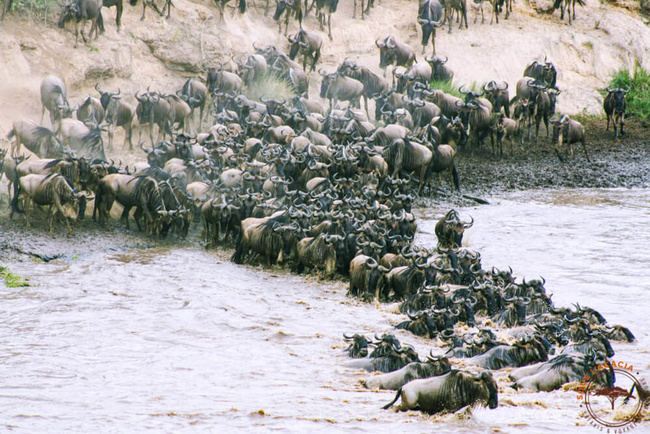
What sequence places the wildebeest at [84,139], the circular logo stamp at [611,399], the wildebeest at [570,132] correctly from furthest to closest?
the wildebeest at [570,132]
the wildebeest at [84,139]
the circular logo stamp at [611,399]

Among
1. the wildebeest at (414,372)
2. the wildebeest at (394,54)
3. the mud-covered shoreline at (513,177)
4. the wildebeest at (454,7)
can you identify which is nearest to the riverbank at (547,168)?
the mud-covered shoreline at (513,177)

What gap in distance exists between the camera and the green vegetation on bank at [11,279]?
31.4 ft

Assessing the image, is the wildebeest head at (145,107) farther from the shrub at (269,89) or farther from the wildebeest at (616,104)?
the wildebeest at (616,104)

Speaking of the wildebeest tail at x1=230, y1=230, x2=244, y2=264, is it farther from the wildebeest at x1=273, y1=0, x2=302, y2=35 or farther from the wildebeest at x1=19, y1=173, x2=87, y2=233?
the wildebeest at x1=273, y1=0, x2=302, y2=35

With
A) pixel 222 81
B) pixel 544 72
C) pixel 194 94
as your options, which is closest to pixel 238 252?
pixel 194 94

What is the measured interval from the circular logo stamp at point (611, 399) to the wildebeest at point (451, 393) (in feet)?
2.41

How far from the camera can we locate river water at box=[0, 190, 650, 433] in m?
5.55

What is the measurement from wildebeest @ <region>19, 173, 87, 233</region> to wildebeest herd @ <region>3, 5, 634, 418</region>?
0.02 m

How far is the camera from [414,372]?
6371 mm

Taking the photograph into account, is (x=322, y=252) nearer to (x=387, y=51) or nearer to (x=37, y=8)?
(x=37, y=8)

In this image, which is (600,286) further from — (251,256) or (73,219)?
(73,219)

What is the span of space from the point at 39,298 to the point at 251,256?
3491 mm

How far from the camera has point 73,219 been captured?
12227 millimetres

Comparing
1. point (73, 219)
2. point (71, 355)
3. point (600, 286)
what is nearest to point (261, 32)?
point (73, 219)
